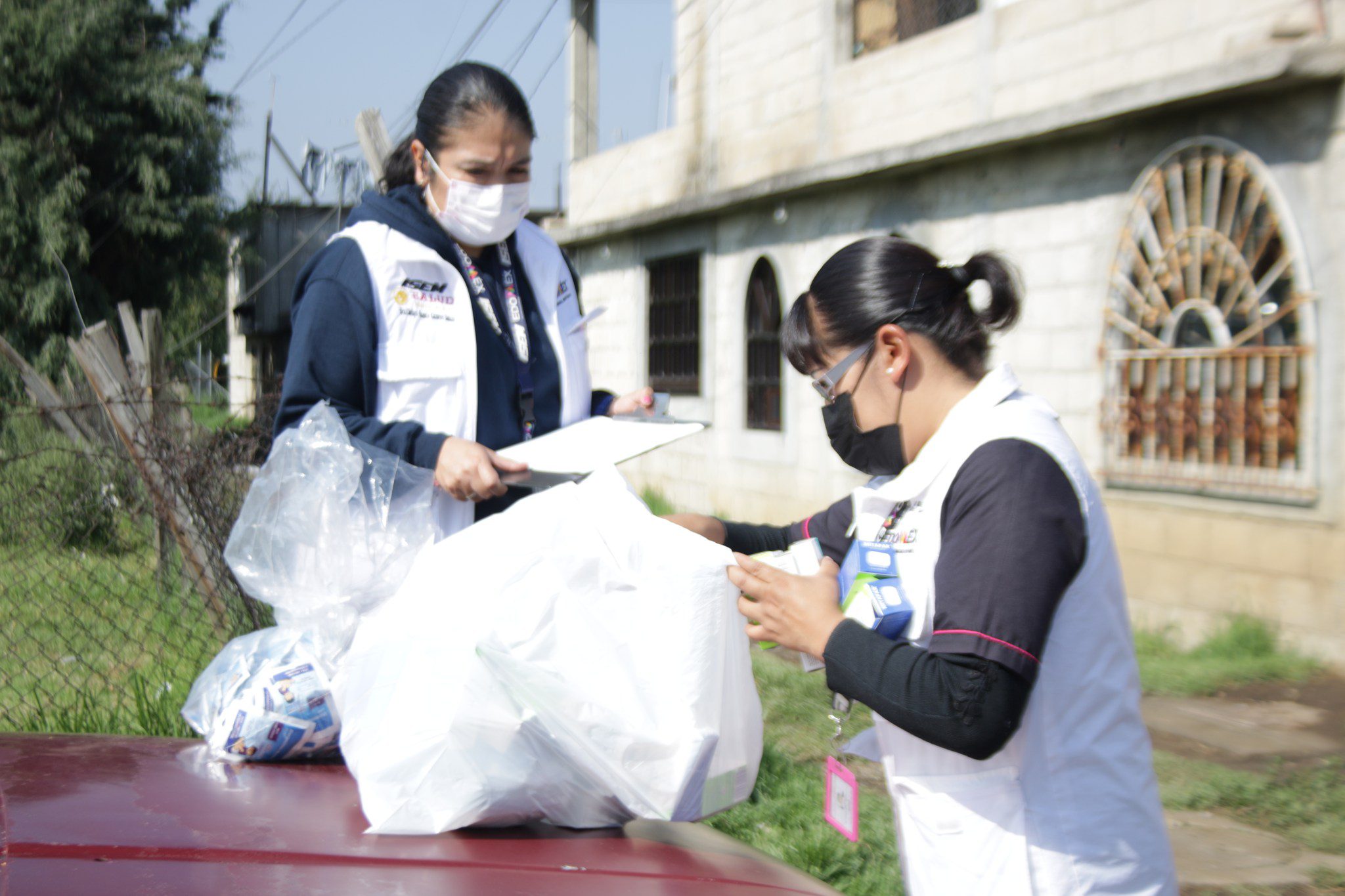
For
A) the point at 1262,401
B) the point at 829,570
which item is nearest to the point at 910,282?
the point at 829,570

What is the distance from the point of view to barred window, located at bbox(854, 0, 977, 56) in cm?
789

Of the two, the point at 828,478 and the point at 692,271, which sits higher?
the point at 692,271

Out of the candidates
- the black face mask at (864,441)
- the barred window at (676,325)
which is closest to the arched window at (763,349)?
the barred window at (676,325)

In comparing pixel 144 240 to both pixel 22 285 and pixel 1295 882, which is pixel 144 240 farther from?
pixel 1295 882

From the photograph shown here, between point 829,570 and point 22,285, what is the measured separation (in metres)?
15.7

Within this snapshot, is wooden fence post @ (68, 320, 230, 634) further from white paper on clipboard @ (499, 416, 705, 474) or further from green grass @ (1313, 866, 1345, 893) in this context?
green grass @ (1313, 866, 1345, 893)

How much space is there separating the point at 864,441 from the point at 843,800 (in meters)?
0.55

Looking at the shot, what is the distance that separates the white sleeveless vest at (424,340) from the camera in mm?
2227

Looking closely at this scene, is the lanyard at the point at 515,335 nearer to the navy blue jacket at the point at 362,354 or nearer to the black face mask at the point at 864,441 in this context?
the navy blue jacket at the point at 362,354

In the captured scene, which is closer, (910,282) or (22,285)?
(910,282)

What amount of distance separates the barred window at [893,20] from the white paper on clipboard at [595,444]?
6.57m

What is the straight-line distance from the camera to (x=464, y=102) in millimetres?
2328

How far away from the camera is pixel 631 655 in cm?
156

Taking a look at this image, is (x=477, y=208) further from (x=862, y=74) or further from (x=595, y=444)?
(x=862, y=74)
